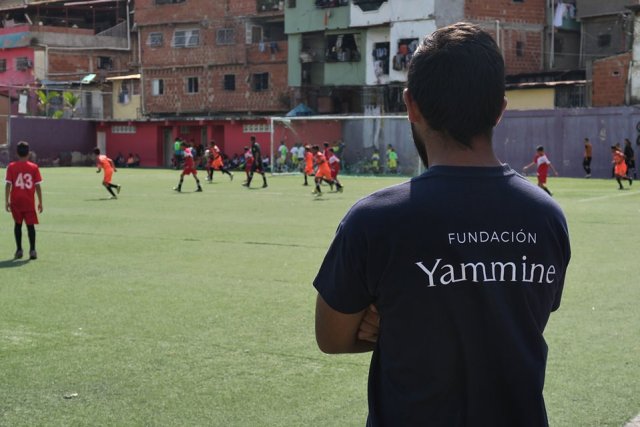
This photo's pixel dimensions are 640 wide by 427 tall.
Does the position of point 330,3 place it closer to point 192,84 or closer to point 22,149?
point 192,84

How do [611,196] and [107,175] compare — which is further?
[611,196]

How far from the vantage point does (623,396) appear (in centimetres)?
668

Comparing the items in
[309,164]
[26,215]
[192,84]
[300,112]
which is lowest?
[309,164]

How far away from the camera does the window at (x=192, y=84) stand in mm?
65438

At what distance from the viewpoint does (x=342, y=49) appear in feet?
187

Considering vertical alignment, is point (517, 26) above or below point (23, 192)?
above

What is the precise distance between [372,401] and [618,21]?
2049 inches

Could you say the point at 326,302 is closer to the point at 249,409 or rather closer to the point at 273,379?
the point at 249,409

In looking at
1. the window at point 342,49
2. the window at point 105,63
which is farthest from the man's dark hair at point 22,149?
the window at point 105,63

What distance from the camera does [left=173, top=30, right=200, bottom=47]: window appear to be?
214ft

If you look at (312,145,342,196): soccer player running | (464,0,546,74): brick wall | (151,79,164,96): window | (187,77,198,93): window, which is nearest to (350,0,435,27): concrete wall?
(464,0,546,74): brick wall

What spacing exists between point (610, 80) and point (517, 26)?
30.0 ft

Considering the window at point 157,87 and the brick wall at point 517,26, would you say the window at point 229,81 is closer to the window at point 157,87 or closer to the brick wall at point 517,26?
the window at point 157,87

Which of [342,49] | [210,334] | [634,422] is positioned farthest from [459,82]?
[342,49]
